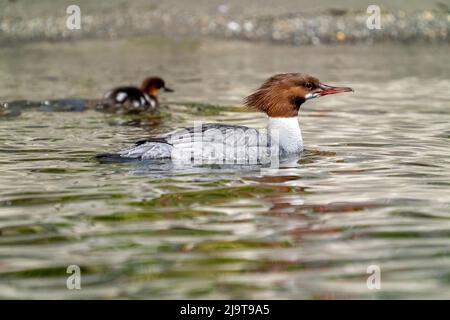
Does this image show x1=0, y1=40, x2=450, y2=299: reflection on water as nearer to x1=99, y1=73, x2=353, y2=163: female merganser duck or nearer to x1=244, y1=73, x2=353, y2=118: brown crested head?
x1=99, y1=73, x2=353, y2=163: female merganser duck

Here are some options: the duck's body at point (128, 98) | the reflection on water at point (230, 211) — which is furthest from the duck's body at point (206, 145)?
the duck's body at point (128, 98)

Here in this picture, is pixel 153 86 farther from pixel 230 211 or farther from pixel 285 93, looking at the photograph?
pixel 230 211

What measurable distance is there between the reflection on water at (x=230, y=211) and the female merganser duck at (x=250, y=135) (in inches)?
6.6

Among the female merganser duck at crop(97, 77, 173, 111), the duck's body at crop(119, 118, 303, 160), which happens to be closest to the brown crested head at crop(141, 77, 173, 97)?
the female merganser duck at crop(97, 77, 173, 111)

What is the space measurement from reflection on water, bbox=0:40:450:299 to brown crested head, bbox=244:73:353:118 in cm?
47

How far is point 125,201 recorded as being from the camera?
6.04 meters

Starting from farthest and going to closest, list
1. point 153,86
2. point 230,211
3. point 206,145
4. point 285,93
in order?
point 153,86, point 285,93, point 206,145, point 230,211

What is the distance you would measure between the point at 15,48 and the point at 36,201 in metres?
11.6

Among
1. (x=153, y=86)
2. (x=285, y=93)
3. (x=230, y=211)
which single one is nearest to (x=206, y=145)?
(x=285, y=93)

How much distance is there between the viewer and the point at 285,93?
7.80 metres

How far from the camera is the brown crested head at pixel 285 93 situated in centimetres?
776

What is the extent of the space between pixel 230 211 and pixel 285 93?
7.20ft

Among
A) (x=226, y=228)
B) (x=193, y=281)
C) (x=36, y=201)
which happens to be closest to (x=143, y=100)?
(x=36, y=201)

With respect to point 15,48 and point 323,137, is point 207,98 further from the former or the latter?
point 15,48
